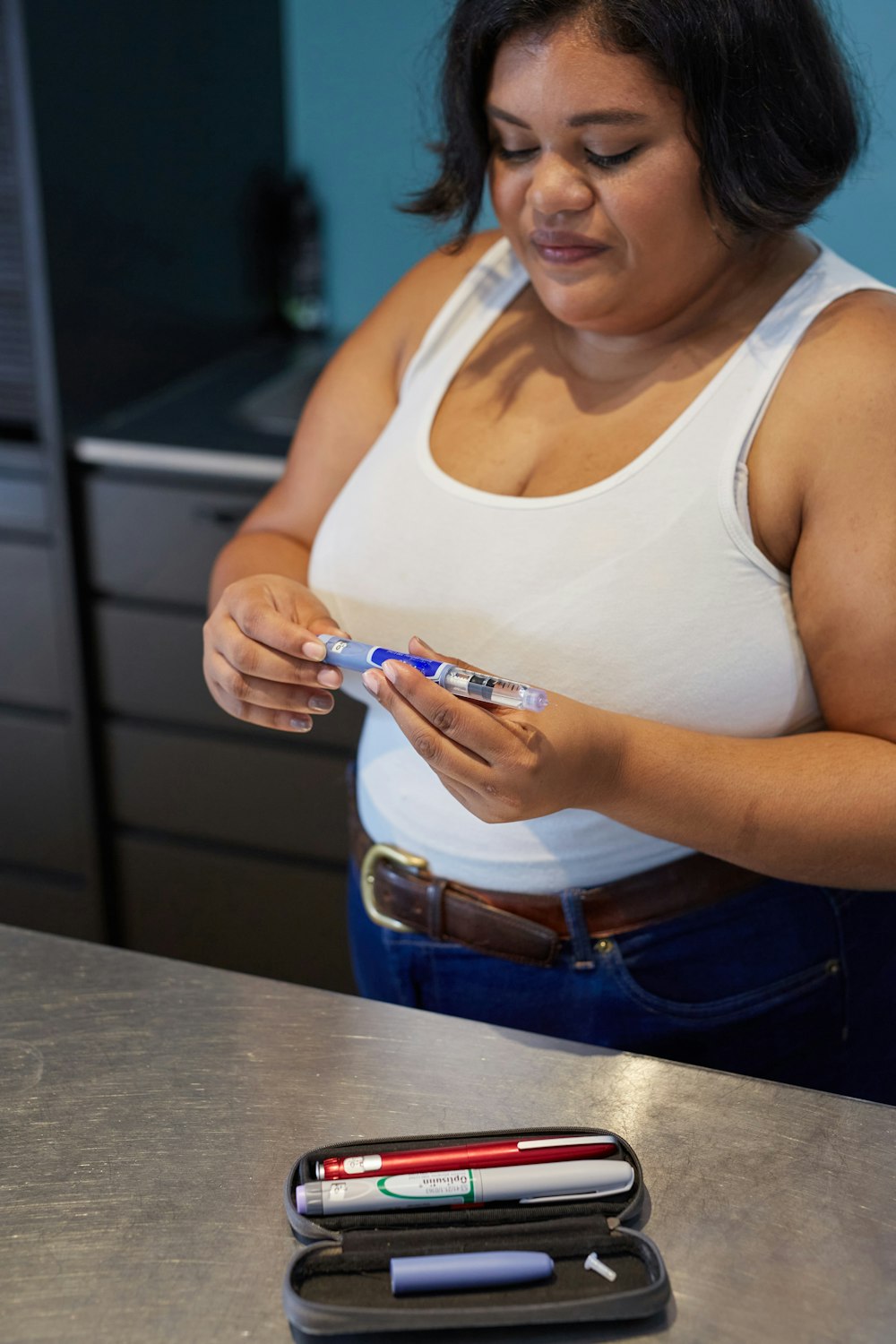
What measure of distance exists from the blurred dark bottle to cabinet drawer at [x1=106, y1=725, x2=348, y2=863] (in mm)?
879

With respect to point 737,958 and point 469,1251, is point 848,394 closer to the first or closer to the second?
point 737,958

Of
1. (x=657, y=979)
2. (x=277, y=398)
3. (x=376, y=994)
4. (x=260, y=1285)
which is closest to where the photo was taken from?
(x=260, y=1285)

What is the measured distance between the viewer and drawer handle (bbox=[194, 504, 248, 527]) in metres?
2.07

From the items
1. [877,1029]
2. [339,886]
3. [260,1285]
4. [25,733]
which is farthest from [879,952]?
[25,733]

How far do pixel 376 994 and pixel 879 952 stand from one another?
446 millimetres

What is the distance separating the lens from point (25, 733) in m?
2.37

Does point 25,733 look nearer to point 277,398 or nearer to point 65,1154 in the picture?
point 277,398

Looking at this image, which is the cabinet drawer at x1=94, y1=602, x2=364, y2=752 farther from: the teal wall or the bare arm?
the bare arm

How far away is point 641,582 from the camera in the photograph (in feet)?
3.43

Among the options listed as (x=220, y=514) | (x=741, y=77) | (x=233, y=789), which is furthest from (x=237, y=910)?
(x=741, y=77)

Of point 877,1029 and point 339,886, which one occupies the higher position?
point 877,1029

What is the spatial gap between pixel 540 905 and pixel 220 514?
113 cm

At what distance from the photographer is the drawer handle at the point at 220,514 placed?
6.79 feet

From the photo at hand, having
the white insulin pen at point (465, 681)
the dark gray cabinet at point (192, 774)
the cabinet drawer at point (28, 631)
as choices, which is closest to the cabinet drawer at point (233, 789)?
the dark gray cabinet at point (192, 774)
